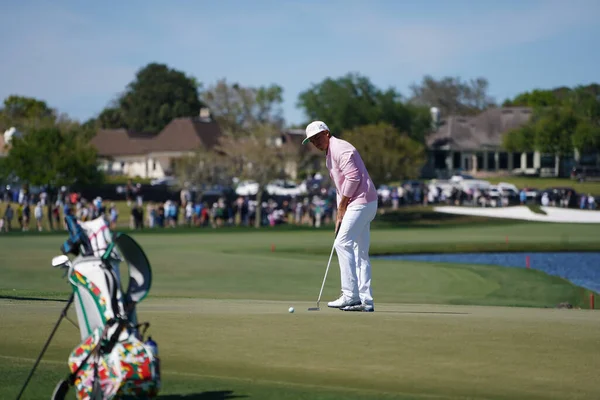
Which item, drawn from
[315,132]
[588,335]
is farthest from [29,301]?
[588,335]

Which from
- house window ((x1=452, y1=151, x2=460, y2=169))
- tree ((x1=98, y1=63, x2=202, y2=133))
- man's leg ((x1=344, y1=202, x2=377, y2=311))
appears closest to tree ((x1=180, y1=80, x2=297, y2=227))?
house window ((x1=452, y1=151, x2=460, y2=169))

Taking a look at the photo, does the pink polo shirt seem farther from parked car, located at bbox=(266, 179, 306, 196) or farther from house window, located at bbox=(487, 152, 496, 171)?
house window, located at bbox=(487, 152, 496, 171)

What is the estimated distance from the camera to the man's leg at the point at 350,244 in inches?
475

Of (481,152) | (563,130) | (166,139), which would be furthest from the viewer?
(481,152)

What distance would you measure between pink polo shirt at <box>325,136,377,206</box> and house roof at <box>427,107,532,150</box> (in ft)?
373

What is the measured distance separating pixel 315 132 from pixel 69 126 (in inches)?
2964

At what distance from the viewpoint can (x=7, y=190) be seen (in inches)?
2901

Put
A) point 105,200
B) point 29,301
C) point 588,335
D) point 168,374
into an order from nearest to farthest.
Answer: point 168,374 < point 588,335 < point 29,301 < point 105,200

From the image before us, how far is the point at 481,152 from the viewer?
413 ft

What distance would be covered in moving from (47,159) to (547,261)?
42657 millimetres

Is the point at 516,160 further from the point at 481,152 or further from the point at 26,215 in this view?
the point at 26,215

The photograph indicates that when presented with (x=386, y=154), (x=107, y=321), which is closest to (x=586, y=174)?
(x=386, y=154)

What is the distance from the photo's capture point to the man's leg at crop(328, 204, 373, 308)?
1207 centimetres

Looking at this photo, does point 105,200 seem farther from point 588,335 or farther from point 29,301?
point 588,335
